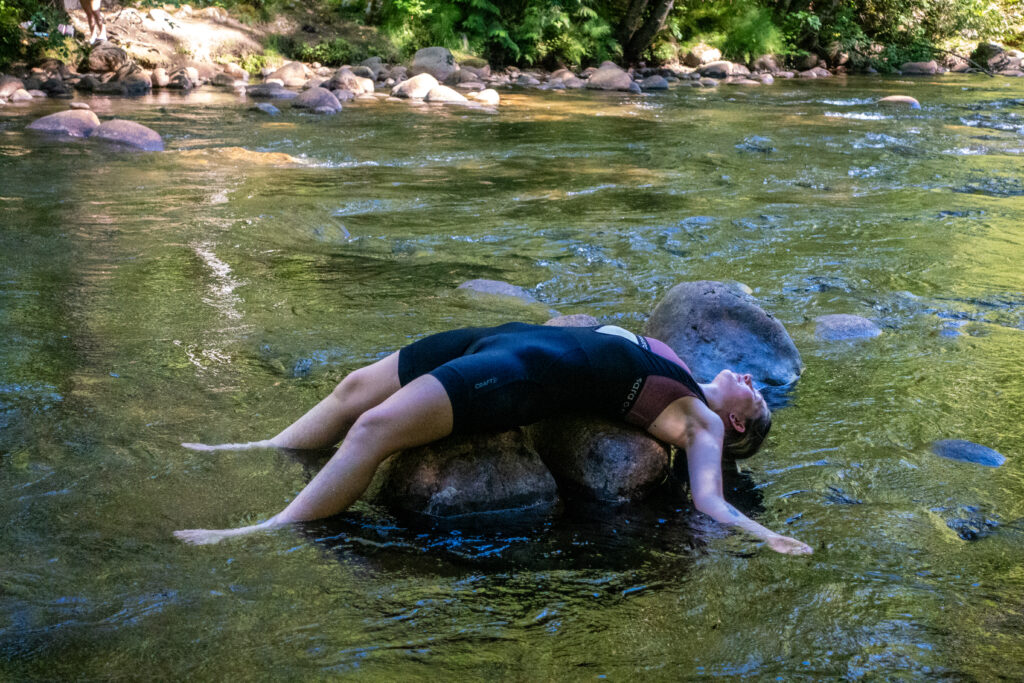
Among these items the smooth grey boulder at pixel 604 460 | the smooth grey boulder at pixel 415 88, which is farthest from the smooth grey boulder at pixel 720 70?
the smooth grey boulder at pixel 604 460

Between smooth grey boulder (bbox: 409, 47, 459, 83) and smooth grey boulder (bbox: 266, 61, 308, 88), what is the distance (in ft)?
8.87

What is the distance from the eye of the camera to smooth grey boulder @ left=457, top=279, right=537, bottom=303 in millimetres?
6520

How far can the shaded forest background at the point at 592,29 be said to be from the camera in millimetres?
21922

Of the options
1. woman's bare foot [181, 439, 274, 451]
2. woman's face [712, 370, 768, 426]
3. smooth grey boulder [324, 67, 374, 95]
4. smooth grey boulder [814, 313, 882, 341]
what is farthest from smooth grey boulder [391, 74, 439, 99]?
woman's face [712, 370, 768, 426]

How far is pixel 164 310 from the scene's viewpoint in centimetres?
587

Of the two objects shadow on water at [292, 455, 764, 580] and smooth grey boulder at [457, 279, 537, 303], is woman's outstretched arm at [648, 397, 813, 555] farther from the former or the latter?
smooth grey boulder at [457, 279, 537, 303]

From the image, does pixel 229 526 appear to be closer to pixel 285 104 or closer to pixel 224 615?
pixel 224 615

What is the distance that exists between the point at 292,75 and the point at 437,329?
51.0 ft

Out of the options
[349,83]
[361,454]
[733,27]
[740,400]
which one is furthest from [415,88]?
[361,454]

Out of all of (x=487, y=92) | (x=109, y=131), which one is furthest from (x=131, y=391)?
(x=487, y=92)

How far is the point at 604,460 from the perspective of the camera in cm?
387

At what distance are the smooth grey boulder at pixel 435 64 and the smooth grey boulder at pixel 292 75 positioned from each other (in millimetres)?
2702

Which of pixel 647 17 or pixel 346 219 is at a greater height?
pixel 647 17

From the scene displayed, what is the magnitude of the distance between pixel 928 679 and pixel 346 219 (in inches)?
276
